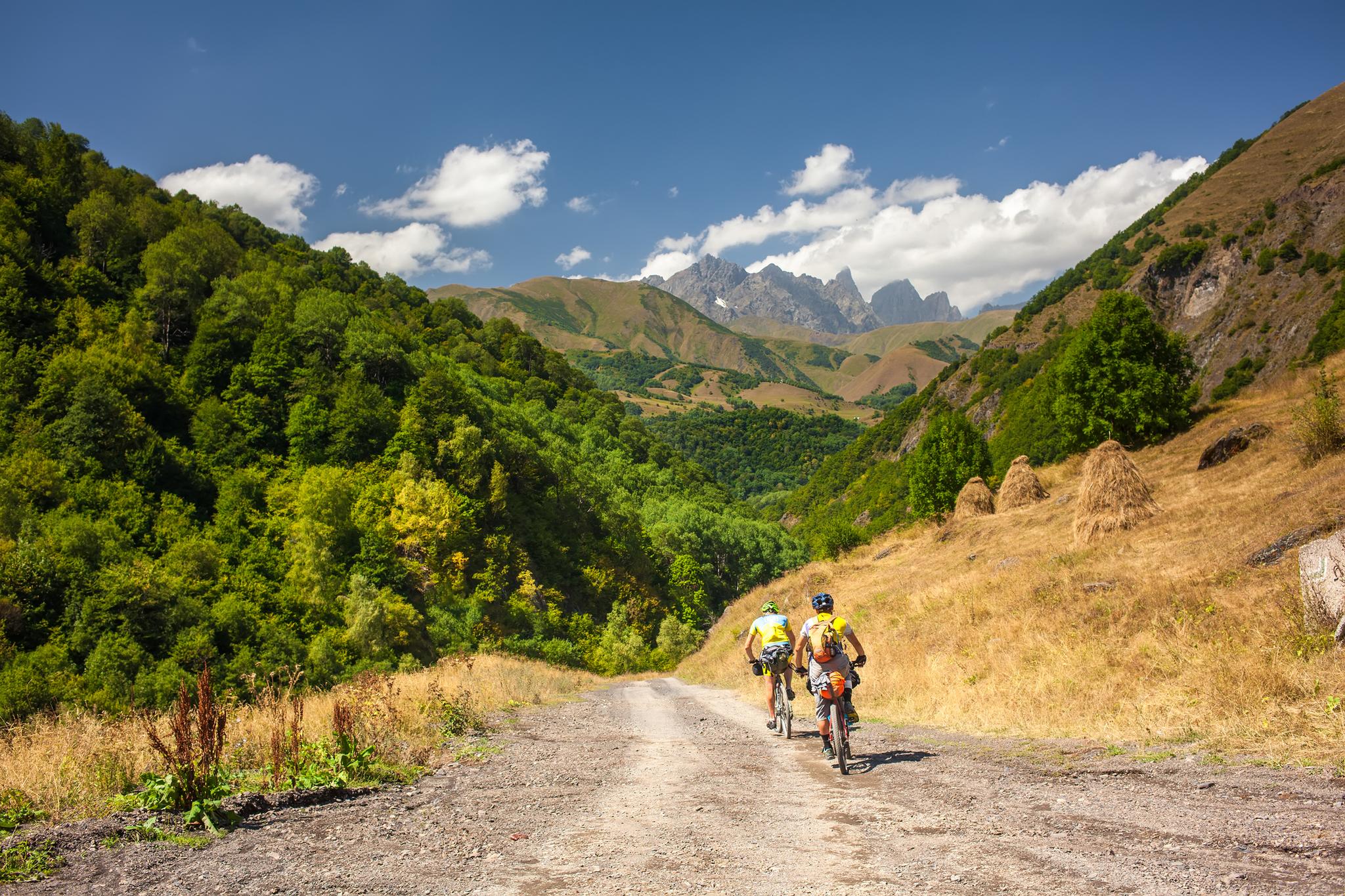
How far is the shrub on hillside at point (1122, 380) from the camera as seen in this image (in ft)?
108

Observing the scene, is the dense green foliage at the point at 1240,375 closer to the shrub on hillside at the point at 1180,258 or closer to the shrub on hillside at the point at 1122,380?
the shrub on hillside at the point at 1180,258

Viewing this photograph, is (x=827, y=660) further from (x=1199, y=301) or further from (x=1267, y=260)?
(x=1199, y=301)

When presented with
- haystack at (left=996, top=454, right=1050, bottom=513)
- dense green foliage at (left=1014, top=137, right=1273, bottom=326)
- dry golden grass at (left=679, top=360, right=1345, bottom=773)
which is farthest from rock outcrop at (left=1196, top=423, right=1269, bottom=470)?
dense green foliage at (left=1014, top=137, right=1273, bottom=326)

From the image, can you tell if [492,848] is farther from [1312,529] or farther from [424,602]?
[424,602]

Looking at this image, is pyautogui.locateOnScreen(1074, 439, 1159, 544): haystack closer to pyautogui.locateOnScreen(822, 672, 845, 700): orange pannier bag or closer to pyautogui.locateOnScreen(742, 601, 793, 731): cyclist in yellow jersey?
pyautogui.locateOnScreen(742, 601, 793, 731): cyclist in yellow jersey

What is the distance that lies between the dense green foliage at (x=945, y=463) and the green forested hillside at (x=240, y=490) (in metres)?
23.9

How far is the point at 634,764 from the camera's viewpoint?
381 inches

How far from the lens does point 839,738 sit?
8.66 metres

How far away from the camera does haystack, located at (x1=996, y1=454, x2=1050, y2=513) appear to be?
31.0 meters

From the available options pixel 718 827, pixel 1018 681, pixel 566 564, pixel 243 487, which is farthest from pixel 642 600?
pixel 718 827

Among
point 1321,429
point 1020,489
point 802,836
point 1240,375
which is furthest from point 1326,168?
point 802,836

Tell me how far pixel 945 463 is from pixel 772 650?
4798cm

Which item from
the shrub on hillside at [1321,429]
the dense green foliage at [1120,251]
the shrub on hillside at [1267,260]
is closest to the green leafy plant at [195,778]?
the shrub on hillside at [1321,429]

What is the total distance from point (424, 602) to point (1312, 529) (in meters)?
47.7
